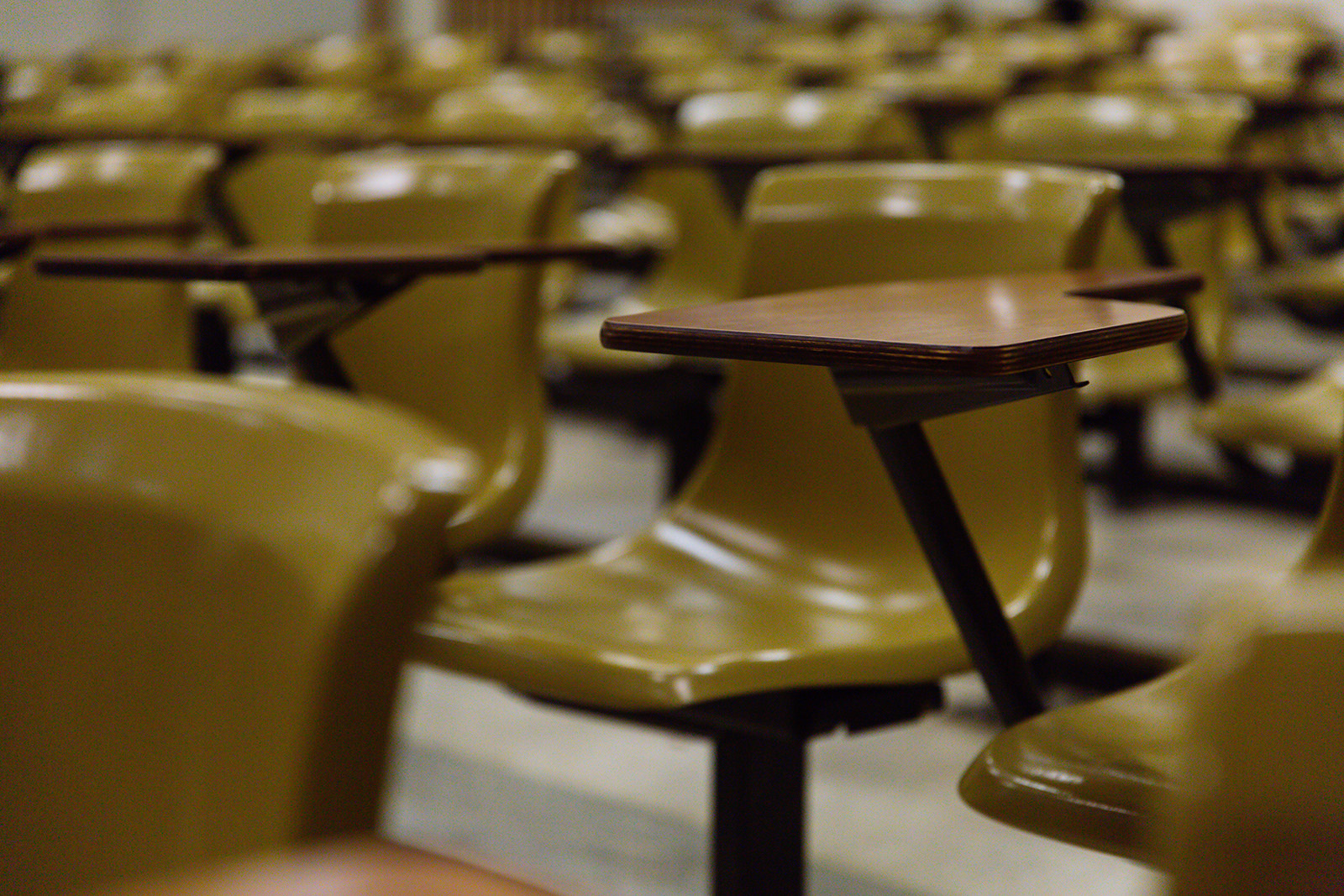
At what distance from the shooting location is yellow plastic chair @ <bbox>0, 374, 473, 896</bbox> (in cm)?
48

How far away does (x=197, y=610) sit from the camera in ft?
1.71

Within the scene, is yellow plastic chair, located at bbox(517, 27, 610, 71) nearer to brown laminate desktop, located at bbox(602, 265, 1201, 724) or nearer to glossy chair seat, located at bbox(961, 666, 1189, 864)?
brown laminate desktop, located at bbox(602, 265, 1201, 724)

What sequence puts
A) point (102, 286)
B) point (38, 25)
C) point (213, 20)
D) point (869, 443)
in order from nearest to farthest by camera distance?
point (869, 443) → point (102, 286) → point (38, 25) → point (213, 20)

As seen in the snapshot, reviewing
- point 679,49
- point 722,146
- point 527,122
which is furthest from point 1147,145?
point 679,49

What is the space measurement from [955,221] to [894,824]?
768 mm

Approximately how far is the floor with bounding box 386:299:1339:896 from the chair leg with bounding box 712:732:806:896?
0.38 m

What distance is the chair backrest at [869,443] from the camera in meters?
1.41

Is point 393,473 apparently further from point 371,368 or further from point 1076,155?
point 1076,155

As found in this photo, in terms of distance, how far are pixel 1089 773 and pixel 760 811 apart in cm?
43

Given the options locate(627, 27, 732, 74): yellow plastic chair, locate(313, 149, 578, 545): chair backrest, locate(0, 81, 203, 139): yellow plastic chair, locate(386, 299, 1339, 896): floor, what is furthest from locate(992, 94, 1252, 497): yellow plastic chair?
locate(627, 27, 732, 74): yellow plastic chair

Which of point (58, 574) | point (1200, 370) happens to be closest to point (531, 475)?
point (1200, 370)

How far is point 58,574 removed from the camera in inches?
22.1

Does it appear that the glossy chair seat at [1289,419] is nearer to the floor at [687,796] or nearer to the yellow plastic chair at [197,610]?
the floor at [687,796]

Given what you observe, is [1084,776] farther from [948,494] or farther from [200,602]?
[200,602]
